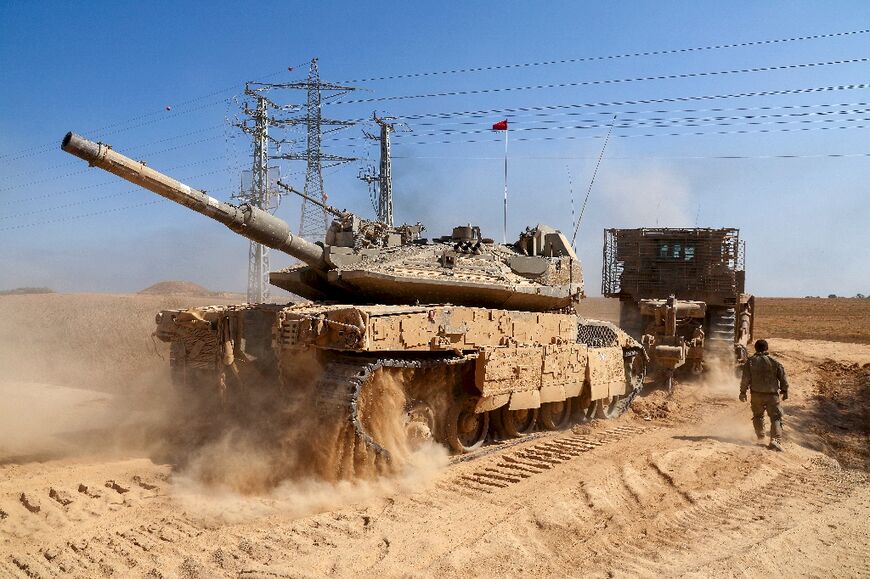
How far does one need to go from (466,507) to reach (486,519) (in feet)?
1.57

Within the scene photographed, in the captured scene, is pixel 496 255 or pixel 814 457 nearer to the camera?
A: pixel 814 457

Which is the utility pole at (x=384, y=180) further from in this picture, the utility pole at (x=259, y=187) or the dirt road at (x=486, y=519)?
the dirt road at (x=486, y=519)

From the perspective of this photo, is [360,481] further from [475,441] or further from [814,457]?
[814,457]

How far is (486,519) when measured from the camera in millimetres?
6367

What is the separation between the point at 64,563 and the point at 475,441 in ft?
18.9

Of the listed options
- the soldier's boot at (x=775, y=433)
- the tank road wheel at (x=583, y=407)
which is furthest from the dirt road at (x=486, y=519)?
the tank road wheel at (x=583, y=407)

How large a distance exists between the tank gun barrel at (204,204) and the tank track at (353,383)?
201 cm

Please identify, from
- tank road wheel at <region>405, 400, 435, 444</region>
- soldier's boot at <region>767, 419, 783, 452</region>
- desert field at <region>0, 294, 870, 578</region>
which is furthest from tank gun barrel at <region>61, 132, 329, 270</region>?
soldier's boot at <region>767, 419, 783, 452</region>

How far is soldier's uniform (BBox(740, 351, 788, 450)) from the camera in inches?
385

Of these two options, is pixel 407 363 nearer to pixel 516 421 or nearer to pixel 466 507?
pixel 466 507

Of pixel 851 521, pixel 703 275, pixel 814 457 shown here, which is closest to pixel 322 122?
pixel 703 275

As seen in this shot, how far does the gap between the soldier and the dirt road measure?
57 cm

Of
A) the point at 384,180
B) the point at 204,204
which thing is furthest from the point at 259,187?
the point at 204,204

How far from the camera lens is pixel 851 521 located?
20.3ft
